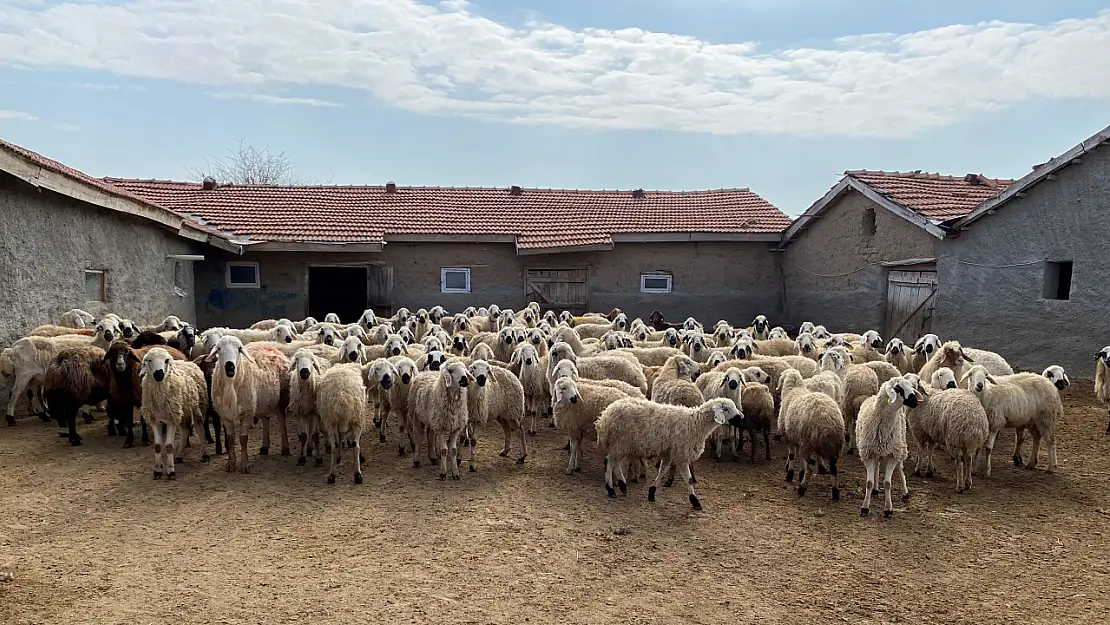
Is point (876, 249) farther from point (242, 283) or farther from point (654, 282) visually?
point (242, 283)

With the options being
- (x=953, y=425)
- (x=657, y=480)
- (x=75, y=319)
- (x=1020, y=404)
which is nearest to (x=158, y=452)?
(x=75, y=319)

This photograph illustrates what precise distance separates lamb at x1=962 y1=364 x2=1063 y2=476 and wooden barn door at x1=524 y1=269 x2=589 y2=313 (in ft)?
40.3

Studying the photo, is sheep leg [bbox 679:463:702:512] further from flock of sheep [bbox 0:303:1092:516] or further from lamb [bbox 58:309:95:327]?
lamb [bbox 58:309:95:327]

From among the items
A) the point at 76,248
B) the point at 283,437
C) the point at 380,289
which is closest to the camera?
the point at 283,437

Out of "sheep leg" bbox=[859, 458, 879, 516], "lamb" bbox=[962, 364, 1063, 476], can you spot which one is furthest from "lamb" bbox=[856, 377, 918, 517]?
"lamb" bbox=[962, 364, 1063, 476]

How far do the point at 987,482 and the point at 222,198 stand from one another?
21491 millimetres

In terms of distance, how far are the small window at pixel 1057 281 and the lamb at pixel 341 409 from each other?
12.5m

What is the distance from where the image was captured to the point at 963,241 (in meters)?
14.1

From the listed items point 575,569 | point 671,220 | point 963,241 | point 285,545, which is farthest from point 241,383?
point 671,220

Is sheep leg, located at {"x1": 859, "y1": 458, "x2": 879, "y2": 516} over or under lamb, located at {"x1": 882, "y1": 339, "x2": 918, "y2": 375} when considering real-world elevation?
under

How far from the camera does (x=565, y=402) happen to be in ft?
25.6

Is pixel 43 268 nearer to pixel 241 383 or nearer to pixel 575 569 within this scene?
pixel 241 383

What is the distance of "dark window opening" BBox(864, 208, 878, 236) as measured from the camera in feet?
55.5

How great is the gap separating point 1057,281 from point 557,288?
1157 centimetres
